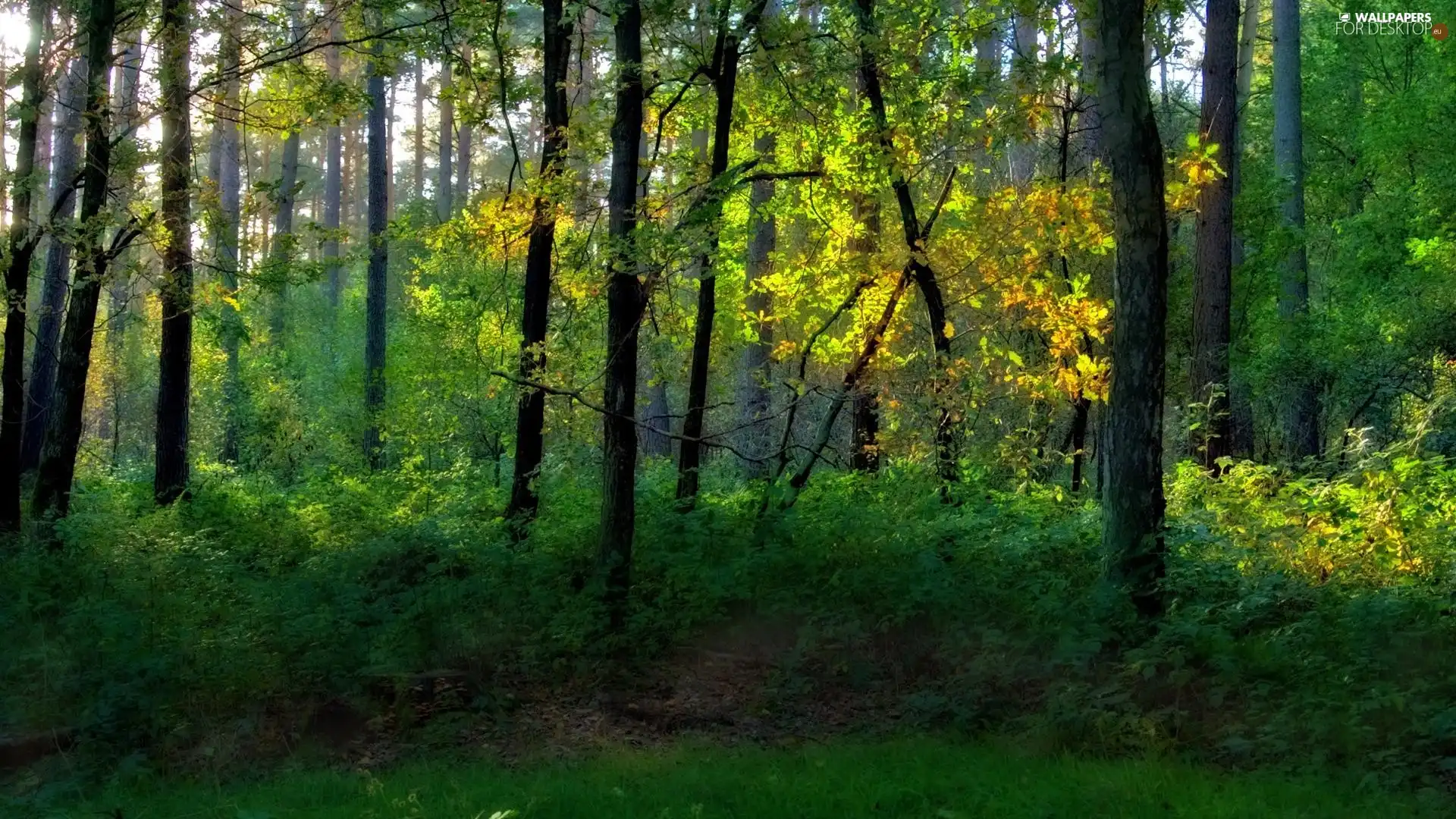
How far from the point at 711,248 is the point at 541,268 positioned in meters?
3.57

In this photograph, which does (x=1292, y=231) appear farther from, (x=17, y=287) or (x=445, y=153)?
(x=445, y=153)

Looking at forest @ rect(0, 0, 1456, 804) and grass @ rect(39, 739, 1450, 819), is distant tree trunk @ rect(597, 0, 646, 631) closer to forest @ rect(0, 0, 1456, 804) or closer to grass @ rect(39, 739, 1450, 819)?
forest @ rect(0, 0, 1456, 804)

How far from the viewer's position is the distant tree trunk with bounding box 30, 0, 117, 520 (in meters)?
11.8

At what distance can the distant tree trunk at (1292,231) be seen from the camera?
15.5 m

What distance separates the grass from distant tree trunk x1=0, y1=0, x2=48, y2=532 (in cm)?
865

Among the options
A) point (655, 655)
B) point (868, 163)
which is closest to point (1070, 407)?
point (868, 163)

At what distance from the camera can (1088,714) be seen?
6363 mm

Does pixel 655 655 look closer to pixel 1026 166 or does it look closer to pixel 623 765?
pixel 623 765

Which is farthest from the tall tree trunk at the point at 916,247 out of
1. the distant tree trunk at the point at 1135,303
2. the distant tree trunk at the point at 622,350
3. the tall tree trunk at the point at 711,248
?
the distant tree trunk at the point at 1135,303

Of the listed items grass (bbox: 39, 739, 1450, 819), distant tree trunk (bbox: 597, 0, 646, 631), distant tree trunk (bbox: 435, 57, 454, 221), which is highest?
distant tree trunk (bbox: 435, 57, 454, 221)

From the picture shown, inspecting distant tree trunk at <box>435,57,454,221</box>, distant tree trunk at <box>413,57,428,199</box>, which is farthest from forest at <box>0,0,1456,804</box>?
distant tree trunk at <box>413,57,428,199</box>

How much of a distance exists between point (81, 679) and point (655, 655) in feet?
13.6

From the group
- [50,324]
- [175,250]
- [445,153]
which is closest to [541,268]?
[175,250]

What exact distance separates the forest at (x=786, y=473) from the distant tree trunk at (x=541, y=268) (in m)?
0.07
